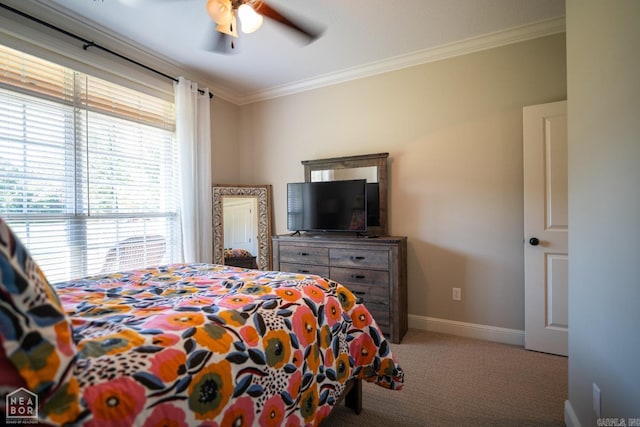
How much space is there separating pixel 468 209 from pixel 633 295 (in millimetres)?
1853

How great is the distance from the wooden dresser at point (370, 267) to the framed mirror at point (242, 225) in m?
0.72

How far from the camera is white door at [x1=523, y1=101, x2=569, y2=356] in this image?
7.79 feet

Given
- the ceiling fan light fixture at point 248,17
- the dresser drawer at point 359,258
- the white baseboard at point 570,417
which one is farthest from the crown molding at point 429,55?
the white baseboard at point 570,417

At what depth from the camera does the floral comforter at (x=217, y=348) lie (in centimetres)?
77

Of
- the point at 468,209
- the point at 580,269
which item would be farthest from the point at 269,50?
the point at 580,269

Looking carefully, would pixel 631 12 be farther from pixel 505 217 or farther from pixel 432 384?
pixel 432 384

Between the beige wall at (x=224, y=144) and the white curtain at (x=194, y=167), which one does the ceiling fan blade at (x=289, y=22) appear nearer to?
the white curtain at (x=194, y=167)

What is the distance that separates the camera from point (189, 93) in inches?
122

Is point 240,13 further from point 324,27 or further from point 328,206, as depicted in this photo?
point 328,206

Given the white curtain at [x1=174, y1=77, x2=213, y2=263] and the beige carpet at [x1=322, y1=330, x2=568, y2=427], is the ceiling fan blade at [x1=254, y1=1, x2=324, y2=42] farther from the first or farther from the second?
the beige carpet at [x1=322, y1=330, x2=568, y2=427]

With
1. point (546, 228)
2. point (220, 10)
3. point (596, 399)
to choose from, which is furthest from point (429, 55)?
point (596, 399)

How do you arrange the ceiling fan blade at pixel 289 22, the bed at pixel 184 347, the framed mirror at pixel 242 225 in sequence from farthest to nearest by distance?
the framed mirror at pixel 242 225 → the ceiling fan blade at pixel 289 22 → the bed at pixel 184 347

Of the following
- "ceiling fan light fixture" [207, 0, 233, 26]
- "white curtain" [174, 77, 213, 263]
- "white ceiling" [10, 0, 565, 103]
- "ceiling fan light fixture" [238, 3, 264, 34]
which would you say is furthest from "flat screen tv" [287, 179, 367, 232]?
"ceiling fan light fixture" [207, 0, 233, 26]

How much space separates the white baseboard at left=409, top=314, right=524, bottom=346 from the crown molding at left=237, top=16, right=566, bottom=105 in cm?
257
